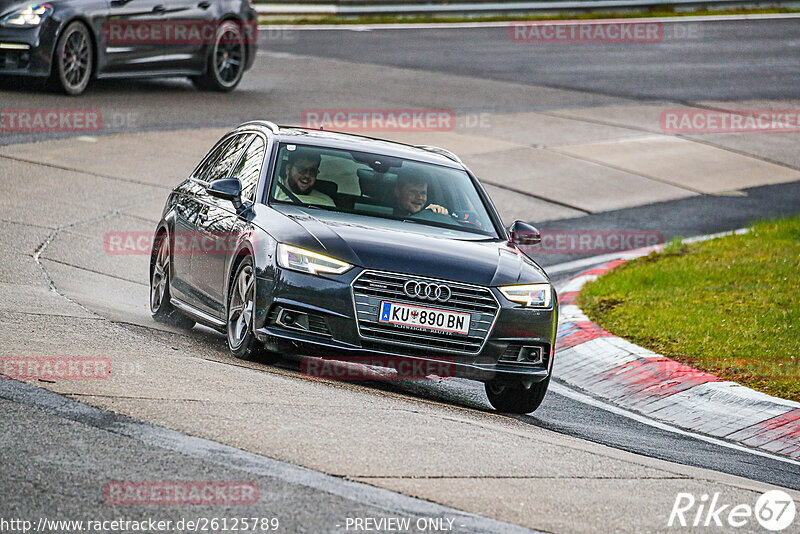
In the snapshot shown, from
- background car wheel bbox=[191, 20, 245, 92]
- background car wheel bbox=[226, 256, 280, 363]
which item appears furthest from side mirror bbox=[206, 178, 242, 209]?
background car wheel bbox=[191, 20, 245, 92]

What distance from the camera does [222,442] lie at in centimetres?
616

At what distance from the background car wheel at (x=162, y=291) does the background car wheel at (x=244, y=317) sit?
1.43 meters

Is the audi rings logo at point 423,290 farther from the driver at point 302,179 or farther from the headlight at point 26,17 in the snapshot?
the headlight at point 26,17

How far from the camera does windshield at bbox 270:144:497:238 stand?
922 cm

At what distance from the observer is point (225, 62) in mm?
21375

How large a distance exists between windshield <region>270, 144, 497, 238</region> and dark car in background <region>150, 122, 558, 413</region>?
0.01m

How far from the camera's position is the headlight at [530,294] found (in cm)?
837

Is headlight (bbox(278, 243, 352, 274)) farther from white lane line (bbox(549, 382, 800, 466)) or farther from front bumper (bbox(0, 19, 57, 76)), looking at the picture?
front bumper (bbox(0, 19, 57, 76))

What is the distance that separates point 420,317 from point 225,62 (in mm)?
13973

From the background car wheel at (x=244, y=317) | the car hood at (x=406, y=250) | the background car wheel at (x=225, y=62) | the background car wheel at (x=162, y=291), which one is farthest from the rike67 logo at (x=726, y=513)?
the background car wheel at (x=225, y=62)

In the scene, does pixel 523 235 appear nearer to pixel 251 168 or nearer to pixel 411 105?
pixel 251 168

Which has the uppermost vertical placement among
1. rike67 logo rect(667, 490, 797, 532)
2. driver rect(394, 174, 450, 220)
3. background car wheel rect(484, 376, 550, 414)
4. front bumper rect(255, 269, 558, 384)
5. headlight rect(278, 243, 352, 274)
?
driver rect(394, 174, 450, 220)

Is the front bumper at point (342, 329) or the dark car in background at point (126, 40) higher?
the dark car in background at point (126, 40)

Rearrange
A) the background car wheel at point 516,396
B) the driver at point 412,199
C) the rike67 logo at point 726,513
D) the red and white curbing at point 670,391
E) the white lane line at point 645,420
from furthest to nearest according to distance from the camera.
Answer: the driver at point 412,199 < the red and white curbing at point 670,391 < the background car wheel at point 516,396 < the white lane line at point 645,420 < the rike67 logo at point 726,513
